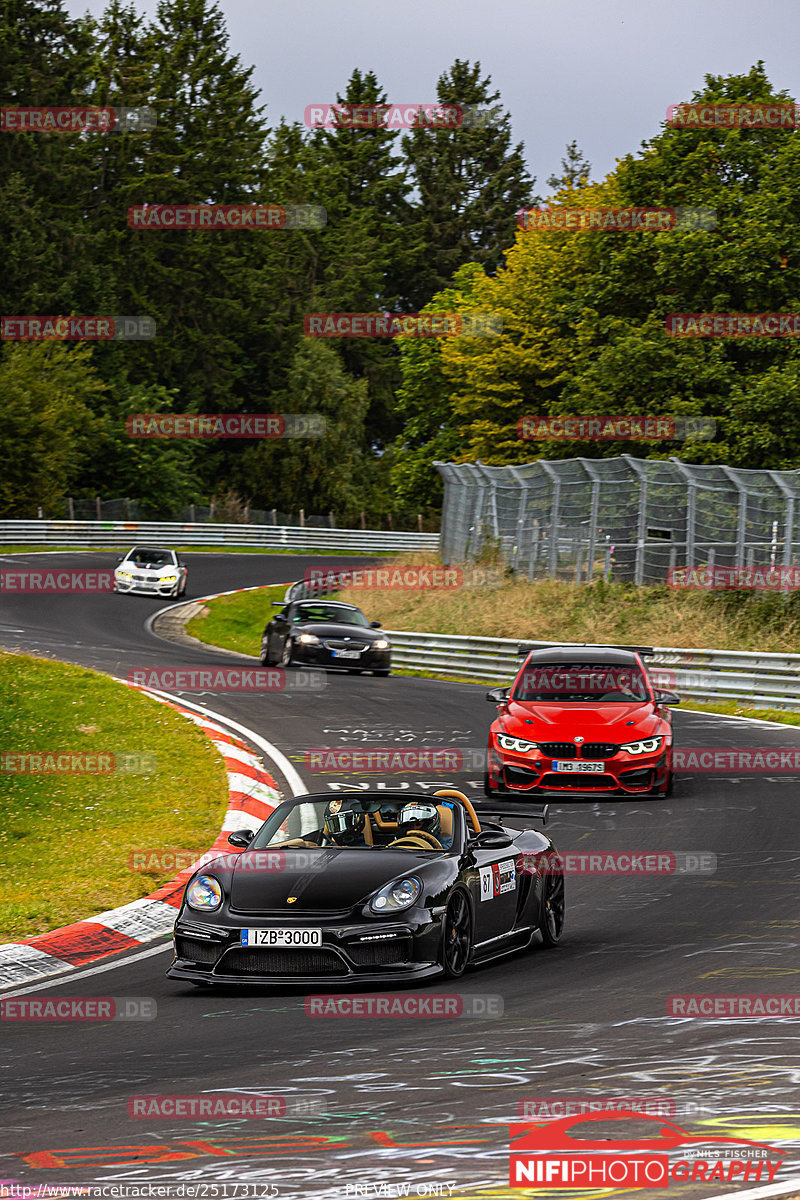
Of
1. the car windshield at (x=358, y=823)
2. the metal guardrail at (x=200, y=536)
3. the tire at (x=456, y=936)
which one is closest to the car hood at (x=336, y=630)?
the car windshield at (x=358, y=823)

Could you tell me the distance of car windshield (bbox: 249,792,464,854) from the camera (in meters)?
9.86

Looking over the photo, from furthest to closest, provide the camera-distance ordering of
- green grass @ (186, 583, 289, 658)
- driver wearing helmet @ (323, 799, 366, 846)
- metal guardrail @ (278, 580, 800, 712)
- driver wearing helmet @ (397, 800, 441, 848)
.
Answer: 1. green grass @ (186, 583, 289, 658)
2. metal guardrail @ (278, 580, 800, 712)
3. driver wearing helmet @ (323, 799, 366, 846)
4. driver wearing helmet @ (397, 800, 441, 848)

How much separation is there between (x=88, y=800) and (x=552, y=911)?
763 cm

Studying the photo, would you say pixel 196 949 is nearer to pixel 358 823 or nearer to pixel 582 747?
pixel 358 823

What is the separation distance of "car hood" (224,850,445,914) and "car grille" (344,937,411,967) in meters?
0.23

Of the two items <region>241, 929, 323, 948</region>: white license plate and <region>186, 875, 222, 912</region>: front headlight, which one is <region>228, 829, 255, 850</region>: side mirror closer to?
<region>186, 875, 222, 912</region>: front headlight

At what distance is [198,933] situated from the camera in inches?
346

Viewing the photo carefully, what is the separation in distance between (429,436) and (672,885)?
65333mm

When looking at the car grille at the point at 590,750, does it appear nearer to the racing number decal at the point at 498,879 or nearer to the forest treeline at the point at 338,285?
the racing number decal at the point at 498,879

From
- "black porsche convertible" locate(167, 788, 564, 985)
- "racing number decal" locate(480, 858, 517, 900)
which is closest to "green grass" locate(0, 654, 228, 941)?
"black porsche convertible" locate(167, 788, 564, 985)

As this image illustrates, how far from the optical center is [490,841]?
962cm

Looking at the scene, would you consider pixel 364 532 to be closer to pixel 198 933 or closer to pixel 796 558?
pixel 796 558

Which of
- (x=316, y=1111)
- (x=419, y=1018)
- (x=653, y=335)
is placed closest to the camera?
(x=316, y=1111)

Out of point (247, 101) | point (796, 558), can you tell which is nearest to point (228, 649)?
point (796, 558)
